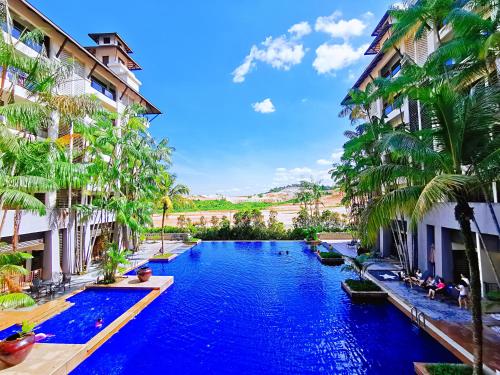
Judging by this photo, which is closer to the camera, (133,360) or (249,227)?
(133,360)

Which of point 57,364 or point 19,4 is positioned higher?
point 19,4

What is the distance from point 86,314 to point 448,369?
41.6 feet

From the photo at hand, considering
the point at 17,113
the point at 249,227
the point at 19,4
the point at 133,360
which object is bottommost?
the point at 133,360

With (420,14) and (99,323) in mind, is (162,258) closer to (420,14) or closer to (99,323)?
(99,323)

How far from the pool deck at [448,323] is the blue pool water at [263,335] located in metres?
0.37

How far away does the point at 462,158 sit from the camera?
7211 millimetres

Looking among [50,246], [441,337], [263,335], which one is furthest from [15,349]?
[441,337]

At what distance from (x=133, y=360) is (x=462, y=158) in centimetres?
1054

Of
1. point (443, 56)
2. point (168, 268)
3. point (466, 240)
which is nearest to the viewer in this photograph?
point (466, 240)

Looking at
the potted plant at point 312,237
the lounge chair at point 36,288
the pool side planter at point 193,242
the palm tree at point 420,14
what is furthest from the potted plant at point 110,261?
the potted plant at point 312,237

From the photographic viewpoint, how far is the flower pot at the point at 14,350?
795cm

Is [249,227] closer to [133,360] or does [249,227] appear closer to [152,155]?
[152,155]

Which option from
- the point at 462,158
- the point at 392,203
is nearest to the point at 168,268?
the point at 392,203

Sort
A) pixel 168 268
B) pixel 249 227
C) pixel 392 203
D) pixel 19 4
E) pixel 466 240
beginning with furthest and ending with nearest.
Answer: pixel 249 227, pixel 168 268, pixel 19 4, pixel 392 203, pixel 466 240
